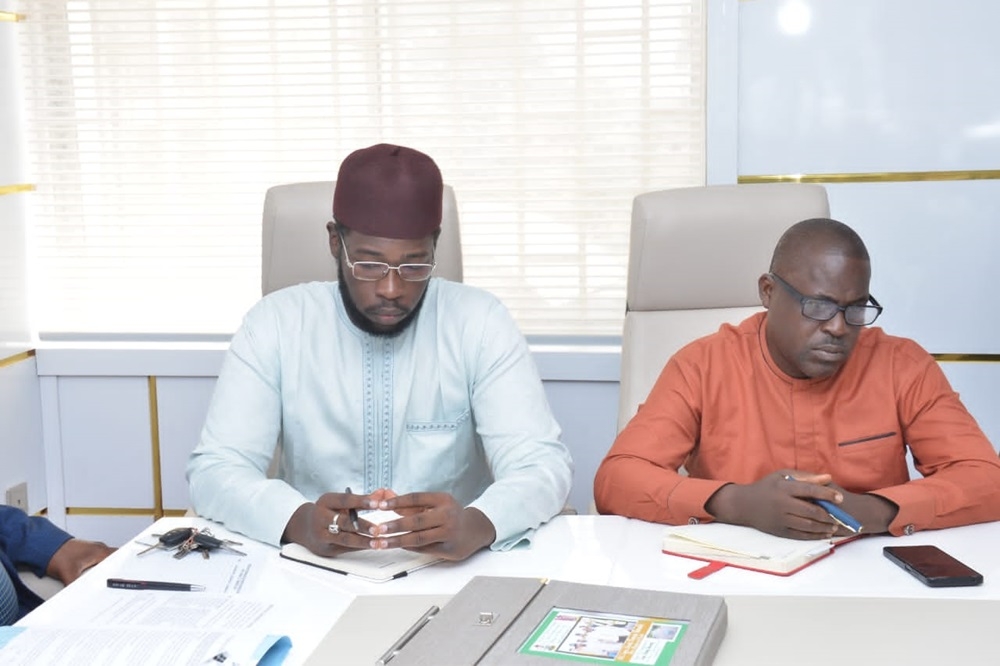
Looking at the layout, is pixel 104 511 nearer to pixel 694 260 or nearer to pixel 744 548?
pixel 694 260

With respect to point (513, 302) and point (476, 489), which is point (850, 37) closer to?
point (513, 302)

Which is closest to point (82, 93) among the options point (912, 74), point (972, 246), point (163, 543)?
point (163, 543)

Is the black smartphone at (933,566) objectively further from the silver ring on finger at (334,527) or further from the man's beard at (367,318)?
the man's beard at (367,318)

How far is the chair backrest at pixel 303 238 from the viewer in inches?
100

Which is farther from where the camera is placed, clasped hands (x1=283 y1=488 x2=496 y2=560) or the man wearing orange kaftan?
the man wearing orange kaftan

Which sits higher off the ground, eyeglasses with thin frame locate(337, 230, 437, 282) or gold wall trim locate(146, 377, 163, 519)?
eyeglasses with thin frame locate(337, 230, 437, 282)

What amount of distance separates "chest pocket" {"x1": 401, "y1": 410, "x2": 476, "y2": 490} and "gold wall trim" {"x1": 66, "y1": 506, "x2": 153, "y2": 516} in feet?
5.87

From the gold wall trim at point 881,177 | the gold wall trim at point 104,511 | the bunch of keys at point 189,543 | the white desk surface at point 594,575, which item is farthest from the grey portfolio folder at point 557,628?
the gold wall trim at point 104,511

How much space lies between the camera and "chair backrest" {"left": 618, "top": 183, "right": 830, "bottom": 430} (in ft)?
8.29

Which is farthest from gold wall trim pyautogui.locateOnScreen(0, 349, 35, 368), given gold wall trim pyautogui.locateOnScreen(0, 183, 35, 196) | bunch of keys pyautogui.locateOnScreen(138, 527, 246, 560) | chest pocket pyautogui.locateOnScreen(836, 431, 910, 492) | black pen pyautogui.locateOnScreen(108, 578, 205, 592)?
chest pocket pyautogui.locateOnScreen(836, 431, 910, 492)

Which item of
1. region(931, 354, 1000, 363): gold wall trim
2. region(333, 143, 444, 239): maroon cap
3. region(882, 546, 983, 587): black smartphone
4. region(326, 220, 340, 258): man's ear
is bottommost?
region(882, 546, 983, 587): black smartphone

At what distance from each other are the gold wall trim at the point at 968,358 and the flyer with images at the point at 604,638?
7.36ft

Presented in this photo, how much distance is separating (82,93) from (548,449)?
2.30m

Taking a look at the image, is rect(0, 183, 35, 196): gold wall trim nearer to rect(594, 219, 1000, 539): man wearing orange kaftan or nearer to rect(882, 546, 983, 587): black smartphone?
rect(594, 219, 1000, 539): man wearing orange kaftan
